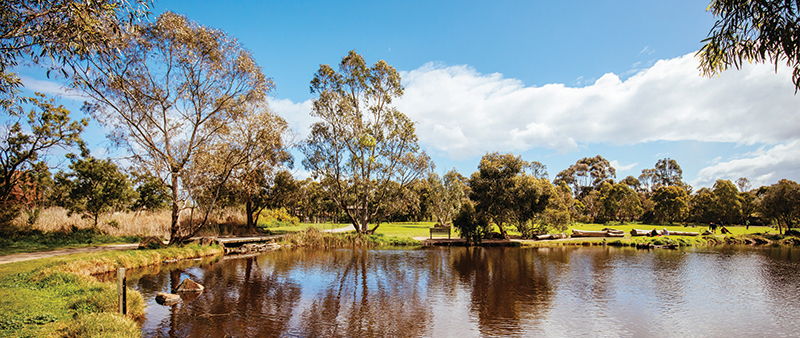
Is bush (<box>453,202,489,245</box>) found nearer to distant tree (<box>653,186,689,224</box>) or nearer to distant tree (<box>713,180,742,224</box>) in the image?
distant tree (<box>653,186,689,224</box>)

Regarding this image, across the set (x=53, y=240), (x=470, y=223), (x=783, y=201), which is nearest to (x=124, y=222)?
(x=53, y=240)

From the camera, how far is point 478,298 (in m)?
13.2

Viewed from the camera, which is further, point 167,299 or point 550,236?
point 550,236

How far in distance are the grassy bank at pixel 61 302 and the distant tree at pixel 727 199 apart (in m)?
69.1

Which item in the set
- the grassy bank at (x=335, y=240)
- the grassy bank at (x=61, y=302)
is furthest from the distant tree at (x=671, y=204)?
the grassy bank at (x=61, y=302)

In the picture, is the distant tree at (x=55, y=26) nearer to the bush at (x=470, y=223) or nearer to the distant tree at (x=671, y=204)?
the bush at (x=470, y=223)

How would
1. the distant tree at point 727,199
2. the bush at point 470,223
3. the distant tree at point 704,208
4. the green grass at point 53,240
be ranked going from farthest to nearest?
1. the distant tree at point 704,208
2. the distant tree at point 727,199
3. the bush at point 470,223
4. the green grass at point 53,240

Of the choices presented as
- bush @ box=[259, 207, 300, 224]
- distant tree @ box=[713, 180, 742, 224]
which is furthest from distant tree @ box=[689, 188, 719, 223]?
bush @ box=[259, 207, 300, 224]

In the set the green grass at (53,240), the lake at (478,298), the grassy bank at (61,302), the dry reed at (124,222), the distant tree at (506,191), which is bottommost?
the lake at (478,298)

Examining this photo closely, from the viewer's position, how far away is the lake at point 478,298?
994 centimetres

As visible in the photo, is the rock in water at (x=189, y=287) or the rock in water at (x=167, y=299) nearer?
the rock in water at (x=167, y=299)

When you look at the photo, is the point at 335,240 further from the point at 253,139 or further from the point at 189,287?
the point at 189,287

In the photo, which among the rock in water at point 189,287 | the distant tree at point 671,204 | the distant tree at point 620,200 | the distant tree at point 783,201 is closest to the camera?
the rock in water at point 189,287

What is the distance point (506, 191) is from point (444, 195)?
2205cm
